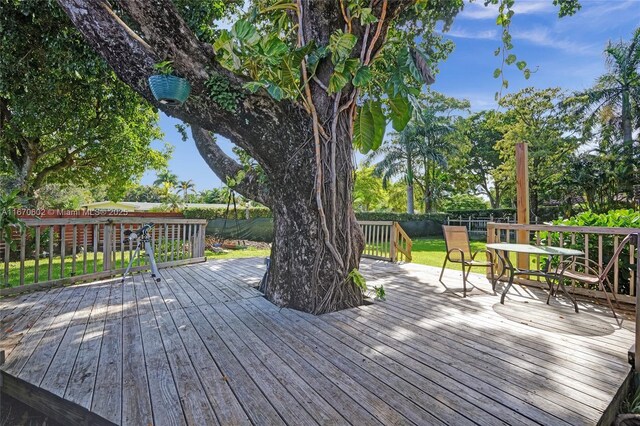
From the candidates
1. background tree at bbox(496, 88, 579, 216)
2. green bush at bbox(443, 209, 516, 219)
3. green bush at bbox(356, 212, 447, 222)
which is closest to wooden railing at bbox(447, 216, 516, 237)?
green bush at bbox(443, 209, 516, 219)

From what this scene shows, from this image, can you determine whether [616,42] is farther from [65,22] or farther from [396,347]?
[65,22]

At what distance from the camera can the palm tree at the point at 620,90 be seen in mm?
13531

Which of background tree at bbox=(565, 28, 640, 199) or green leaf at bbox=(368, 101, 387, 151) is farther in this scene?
background tree at bbox=(565, 28, 640, 199)

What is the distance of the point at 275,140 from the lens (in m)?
3.06

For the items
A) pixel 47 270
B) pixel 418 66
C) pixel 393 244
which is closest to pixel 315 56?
pixel 418 66

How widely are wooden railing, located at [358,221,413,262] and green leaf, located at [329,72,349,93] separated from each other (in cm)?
375

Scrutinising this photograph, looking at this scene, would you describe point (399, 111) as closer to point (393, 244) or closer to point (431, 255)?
point (393, 244)

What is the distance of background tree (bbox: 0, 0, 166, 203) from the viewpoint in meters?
4.34

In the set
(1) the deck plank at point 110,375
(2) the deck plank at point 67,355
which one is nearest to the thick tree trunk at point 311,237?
(1) the deck plank at point 110,375

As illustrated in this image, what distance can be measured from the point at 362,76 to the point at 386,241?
4735mm

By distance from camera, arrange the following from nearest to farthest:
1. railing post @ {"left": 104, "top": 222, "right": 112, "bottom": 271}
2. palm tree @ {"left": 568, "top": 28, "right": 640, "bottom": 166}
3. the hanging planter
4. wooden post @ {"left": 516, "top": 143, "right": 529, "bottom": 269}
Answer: the hanging planter
railing post @ {"left": 104, "top": 222, "right": 112, "bottom": 271}
wooden post @ {"left": 516, "top": 143, "right": 529, "bottom": 269}
palm tree @ {"left": 568, "top": 28, "right": 640, "bottom": 166}

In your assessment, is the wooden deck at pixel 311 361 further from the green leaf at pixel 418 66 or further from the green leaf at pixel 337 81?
the green leaf at pixel 418 66

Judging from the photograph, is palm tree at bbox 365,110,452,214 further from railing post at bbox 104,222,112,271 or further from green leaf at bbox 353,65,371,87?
green leaf at bbox 353,65,371,87

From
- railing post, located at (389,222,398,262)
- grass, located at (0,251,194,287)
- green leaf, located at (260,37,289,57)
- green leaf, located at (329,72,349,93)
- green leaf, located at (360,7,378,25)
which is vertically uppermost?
green leaf, located at (360,7,378,25)
